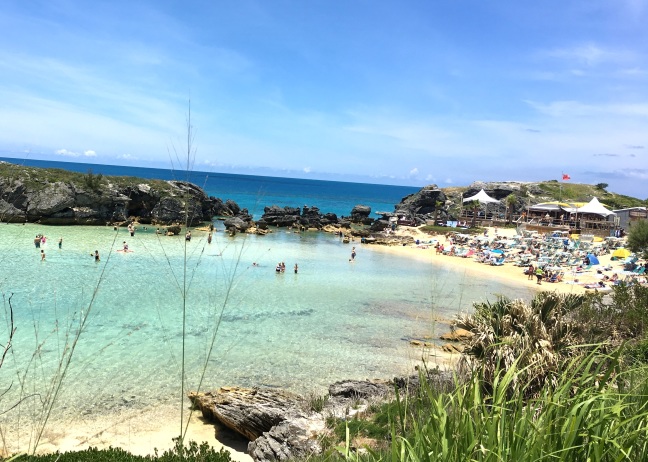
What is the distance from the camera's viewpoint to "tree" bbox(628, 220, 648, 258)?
121 feet

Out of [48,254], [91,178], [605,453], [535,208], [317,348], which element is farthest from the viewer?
[535,208]

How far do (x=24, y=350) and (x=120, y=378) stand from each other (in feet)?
11.2

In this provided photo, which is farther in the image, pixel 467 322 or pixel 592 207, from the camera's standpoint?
pixel 592 207

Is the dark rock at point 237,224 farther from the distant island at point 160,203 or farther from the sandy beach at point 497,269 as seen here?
the sandy beach at point 497,269

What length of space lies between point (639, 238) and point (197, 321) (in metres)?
36.7

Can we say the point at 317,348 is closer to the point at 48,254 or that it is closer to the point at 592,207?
the point at 48,254

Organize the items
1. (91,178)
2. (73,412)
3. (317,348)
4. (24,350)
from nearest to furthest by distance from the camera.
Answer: (73,412) → (24,350) → (317,348) → (91,178)

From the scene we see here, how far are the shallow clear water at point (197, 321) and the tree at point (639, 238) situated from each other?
15828 millimetres

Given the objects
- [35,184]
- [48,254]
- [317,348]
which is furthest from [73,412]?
[35,184]

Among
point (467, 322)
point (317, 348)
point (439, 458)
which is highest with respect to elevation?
point (439, 458)

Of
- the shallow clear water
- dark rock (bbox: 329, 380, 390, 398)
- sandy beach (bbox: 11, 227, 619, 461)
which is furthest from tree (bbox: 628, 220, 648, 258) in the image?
sandy beach (bbox: 11, 227, 619, 461)

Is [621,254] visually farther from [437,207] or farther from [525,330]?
[525,330]

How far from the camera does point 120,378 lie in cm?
1248

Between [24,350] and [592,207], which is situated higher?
[592,207]
